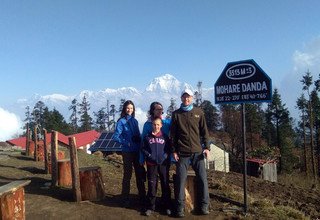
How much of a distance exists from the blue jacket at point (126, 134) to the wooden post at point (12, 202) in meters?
2.25

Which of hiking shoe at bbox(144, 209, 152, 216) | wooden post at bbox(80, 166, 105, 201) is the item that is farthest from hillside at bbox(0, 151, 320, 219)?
wooden post at bbox(80, 166, 105, 201)

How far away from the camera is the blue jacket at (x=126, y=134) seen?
8398mm

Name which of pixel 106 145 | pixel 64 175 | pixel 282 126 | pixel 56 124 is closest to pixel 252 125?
pixel 282 126

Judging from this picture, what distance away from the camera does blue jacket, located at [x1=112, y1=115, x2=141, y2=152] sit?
8.40 m

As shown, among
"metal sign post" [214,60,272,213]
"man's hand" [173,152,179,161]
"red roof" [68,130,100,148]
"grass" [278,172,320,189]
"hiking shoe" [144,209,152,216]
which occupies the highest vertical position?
"metal sign post" [214,60,272,213]

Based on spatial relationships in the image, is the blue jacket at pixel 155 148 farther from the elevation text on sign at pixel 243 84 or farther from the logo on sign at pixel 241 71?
the logo on sign at pixel 241 71

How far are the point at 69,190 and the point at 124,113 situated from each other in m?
2.77

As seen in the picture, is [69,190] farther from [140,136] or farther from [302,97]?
[302,97]

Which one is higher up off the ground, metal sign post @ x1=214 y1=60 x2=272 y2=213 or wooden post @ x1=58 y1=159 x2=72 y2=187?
metal sign post @ x1=214 y1=60 x2=272 y2=213

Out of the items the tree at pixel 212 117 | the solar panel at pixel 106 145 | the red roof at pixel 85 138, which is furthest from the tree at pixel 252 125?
the solar panel at pixel 106 145

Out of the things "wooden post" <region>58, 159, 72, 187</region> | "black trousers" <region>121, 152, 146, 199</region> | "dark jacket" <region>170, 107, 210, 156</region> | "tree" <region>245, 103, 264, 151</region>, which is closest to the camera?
"dark jacket" <region>170, 107, 210, 156</region>

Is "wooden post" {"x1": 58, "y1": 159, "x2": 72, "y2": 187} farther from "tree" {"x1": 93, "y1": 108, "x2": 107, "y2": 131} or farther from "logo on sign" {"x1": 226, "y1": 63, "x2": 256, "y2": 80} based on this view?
"tree" {"x1": 93, "y1": 108, "x2": 107, "y2": 131}

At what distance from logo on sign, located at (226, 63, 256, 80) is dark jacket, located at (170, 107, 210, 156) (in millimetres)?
1142

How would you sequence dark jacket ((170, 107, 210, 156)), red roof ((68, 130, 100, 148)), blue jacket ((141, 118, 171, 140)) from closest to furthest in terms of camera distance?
dark jacket ((170, 107, 210, 156)) < blue jacket ((141, 118, 171, 140)) < red roof ((68, 130, 100, 148))
